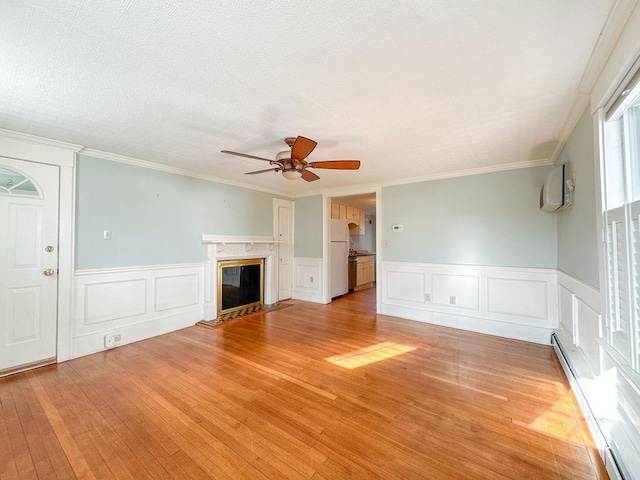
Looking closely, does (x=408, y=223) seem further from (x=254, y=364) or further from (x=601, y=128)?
(x=254, y=364)

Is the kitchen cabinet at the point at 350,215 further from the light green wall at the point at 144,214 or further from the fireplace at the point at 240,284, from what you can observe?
the light green wall at the point at 144,214

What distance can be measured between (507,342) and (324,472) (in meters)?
2.95

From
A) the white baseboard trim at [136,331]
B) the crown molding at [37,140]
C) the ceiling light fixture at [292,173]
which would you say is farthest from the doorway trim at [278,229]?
the crown molding at [37,140]

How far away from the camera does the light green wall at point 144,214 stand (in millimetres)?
2982

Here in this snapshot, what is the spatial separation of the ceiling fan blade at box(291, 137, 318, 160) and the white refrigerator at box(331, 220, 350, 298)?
336 centimetres

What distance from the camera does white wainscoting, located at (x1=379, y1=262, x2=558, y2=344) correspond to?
326 centimetres

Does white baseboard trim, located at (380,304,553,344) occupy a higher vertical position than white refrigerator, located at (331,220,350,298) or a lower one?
lower

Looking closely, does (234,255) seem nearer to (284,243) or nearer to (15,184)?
(284,243)

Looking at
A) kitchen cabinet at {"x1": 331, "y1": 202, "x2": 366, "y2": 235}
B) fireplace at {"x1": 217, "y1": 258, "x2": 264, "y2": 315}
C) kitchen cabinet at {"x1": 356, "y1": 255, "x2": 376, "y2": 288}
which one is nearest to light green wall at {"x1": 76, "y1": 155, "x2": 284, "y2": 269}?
fireplace at {"x1": 217, "y1": 258, "x2": 264, "y2": 315}

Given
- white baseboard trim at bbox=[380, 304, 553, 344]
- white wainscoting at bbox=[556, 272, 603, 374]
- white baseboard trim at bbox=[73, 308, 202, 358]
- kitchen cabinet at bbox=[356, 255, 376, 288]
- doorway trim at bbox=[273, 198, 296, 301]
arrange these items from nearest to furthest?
1. white wainscoting at bbox=[556, 272, 603, 374]
2. white baseboard trim at bbox=[73, 308, 202, 358]
3. white baseboard trim at bbox=[380, 304, 553, 344]
4. doorway trim at bbox=[273, 198, 296, 301]
5. kitchen cabinet at bbox=[356, 255, 376, 288]

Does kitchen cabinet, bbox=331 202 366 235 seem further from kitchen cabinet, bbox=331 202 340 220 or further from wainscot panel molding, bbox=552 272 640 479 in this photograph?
wainscot panel molding, bbox=552 272 640 479

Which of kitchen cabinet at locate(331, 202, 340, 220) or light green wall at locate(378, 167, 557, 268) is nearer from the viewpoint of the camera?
light green wall at locate(378, 167, 557, 268)

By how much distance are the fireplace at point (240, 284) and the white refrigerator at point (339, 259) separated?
1576mm

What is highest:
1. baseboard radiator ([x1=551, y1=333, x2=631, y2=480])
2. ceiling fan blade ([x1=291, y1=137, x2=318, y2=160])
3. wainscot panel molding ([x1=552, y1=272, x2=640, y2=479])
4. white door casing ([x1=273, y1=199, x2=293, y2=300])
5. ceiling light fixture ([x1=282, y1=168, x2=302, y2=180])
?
ceiling fan blade ([x1=291, y1=137, x2=318, y2=160])
